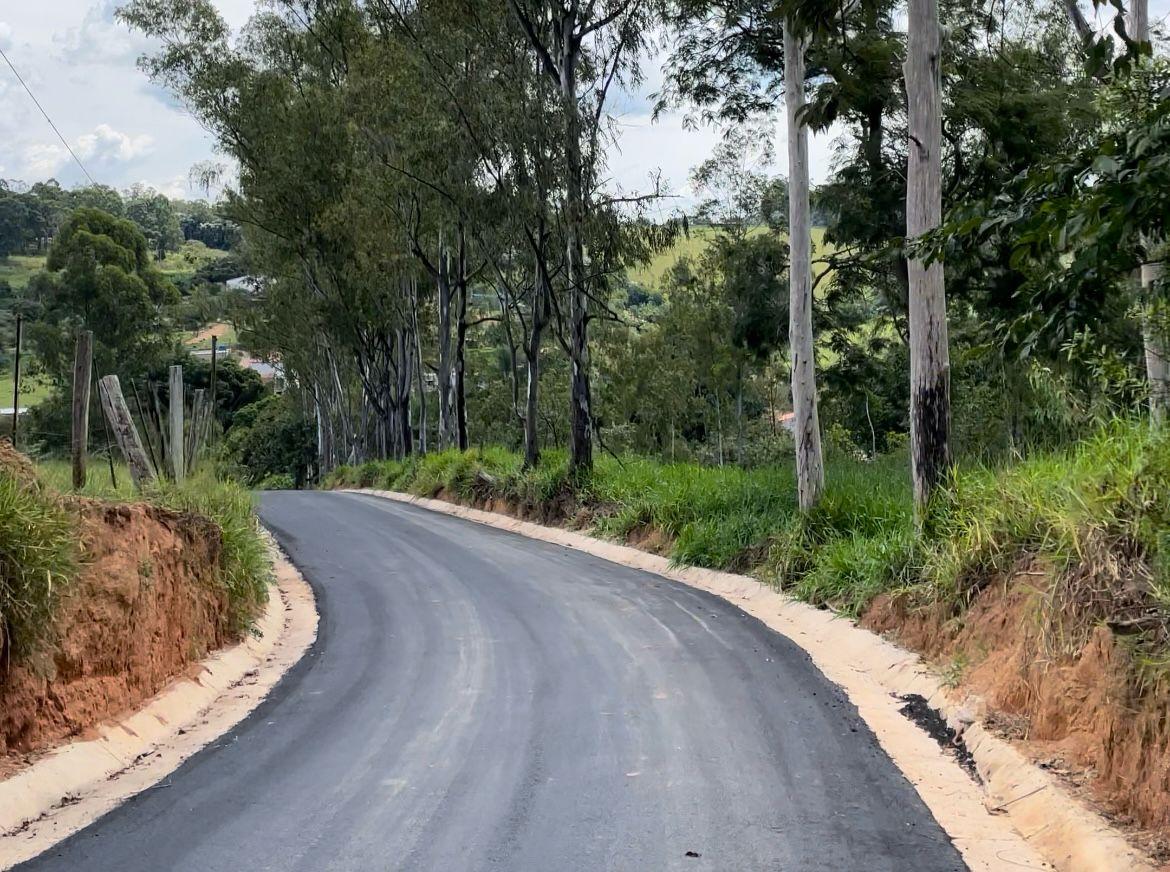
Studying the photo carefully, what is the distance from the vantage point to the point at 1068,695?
216 inches

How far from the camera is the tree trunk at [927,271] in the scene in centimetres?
964

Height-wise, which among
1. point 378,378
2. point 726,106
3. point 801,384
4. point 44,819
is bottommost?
point 44,819

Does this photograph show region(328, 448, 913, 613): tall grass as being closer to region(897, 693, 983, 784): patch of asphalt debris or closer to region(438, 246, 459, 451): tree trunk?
region(897, 693, 983, 784): patch of asphalt debris

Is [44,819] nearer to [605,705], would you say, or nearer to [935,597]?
[605,705]

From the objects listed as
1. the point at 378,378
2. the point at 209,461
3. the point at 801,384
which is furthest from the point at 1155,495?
the point at 378,378

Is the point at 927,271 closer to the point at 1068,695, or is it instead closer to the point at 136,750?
the point at 1068,695

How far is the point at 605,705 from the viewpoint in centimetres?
709

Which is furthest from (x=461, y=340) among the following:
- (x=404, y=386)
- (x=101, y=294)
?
(x=101, y=294)

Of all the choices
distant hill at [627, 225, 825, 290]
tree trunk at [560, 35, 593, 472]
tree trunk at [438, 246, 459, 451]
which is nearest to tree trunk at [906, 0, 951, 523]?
tree trunk at [560, 35, 593, 472]

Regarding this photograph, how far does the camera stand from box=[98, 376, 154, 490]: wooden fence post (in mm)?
9555

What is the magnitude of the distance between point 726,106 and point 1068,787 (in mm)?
17954

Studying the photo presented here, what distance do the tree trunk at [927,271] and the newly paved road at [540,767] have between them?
247 centimetres

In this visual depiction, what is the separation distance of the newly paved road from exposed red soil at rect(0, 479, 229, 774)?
833 mm

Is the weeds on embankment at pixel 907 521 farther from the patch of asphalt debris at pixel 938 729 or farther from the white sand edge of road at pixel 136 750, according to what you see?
the white sand edge of road at pixel 136 750
